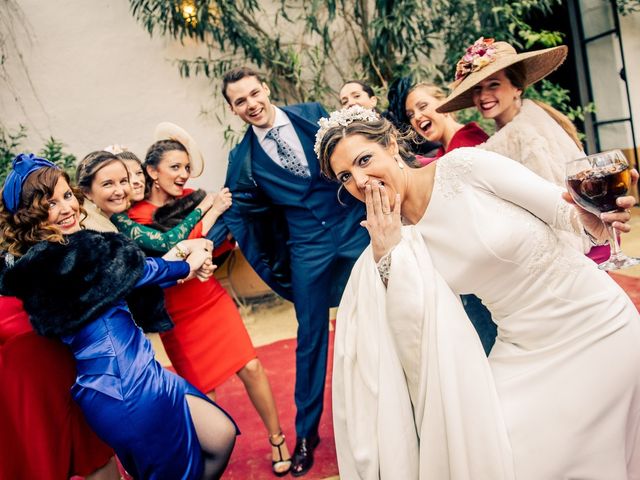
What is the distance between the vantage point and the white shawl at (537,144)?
2.15 metres

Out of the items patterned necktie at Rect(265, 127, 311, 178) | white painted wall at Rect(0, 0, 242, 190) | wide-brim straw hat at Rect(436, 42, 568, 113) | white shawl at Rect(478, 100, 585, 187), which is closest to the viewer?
white shawl at Rect(478, 100, 585, 187)

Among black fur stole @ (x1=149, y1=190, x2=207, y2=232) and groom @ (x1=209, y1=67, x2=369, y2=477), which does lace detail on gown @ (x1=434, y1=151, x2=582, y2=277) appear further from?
black fur stole @ (x1=149, y1=190, x2=207, y2=232)

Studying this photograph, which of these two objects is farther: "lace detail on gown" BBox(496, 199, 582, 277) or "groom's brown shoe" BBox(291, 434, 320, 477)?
"groom's brown shoe" BBox(291, 434, 320, 477)

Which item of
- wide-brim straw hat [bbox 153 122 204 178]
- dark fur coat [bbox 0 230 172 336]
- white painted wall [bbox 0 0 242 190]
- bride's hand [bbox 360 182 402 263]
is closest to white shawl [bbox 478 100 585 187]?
bride's hand [bbox 360 182 402 263]

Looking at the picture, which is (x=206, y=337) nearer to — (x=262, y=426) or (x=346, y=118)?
(x=262, y=426)

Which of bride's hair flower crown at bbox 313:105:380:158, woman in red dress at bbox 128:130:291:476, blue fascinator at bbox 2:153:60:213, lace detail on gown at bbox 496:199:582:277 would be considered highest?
blue fascinator at bbox 2:153:60:213

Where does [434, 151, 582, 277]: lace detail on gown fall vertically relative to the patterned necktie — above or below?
below

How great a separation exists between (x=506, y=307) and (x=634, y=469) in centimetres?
57

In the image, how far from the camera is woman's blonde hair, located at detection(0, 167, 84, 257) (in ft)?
6.32

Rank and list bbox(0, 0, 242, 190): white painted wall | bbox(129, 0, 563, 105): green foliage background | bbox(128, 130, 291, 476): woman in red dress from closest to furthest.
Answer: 1. bbox(128, 130, 291, 476): woman in red dress
2. bbox(129, 0, 563, 105): green foliage background
3. bbox(0, 0, 242, 190): white painted wall

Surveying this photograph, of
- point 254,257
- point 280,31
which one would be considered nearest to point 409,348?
point 254,257

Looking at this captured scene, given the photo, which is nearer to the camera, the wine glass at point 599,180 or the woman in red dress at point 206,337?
the wine glass at point 599,180

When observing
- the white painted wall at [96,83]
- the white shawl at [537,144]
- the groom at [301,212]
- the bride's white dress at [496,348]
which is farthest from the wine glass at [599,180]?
the white painted wall at [96,83]

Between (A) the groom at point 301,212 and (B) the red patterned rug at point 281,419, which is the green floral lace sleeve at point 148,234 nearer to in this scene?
(A) the groom at point 301,212
